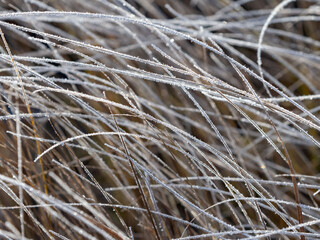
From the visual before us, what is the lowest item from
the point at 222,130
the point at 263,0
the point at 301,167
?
the point at 301,167

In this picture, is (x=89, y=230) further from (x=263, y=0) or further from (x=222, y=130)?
(x=263, y=0)

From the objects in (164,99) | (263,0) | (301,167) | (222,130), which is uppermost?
(263,0)

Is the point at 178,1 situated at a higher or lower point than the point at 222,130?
higher

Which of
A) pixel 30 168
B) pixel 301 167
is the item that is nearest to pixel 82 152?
pixel 30 168

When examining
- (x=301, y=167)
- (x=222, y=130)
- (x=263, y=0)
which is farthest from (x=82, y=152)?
(x=263, y=0)

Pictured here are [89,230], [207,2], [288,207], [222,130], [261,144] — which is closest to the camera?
[89,230]

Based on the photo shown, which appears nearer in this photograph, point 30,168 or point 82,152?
point 30,168

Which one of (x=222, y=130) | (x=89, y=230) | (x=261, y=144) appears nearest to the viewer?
(x=89, y=230)

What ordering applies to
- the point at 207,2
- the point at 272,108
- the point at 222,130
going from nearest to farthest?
1. the point at 272,108
2. the point at 222,130
3. the point at 207,2

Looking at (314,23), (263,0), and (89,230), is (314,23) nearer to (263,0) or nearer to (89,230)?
(263,0)
